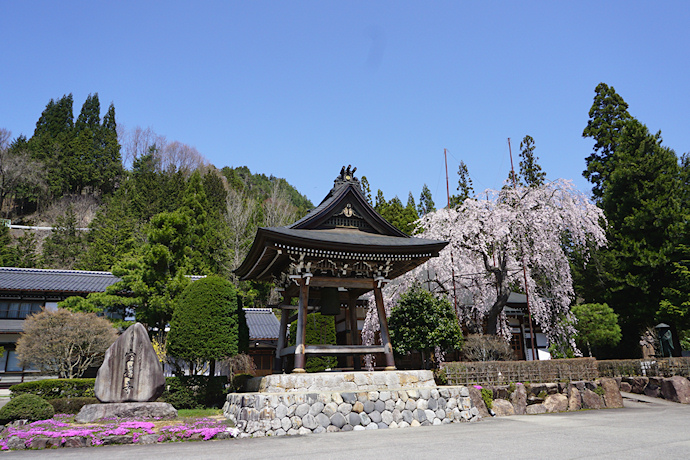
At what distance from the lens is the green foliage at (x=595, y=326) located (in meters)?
21.6

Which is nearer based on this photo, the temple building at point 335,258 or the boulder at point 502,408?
the temple building at point 335,258

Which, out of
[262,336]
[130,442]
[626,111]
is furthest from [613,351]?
[130,442]

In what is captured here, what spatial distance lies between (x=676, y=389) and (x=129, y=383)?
61.4 ft

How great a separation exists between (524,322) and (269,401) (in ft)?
70.7

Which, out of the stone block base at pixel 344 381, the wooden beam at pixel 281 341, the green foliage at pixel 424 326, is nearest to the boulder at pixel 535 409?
the stone block base at pixel 344 381

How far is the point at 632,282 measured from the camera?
26.0m

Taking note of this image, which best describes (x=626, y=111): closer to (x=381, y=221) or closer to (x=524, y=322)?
(x=524, y=322)

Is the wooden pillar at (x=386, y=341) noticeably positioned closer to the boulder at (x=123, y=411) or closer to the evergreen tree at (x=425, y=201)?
the boulder at (x=123, y=411)

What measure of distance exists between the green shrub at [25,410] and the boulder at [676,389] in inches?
820

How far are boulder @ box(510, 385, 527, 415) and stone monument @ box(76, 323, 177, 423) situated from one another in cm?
1035

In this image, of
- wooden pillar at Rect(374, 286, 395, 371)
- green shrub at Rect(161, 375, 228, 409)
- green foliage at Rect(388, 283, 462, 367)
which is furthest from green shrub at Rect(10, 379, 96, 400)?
green foliage at Rect(388, 283, 462, 367)

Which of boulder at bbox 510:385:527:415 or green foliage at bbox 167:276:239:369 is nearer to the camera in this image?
boulder at bbox 510:385:527:415

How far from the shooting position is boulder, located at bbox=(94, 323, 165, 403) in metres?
12.2

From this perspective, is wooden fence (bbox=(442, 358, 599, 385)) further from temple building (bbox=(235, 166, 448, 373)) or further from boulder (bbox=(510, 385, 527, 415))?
temple building (bbox=(235, 166, 448, 373))
